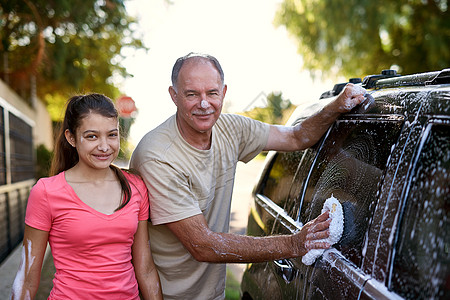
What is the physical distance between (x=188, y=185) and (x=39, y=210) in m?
0.76

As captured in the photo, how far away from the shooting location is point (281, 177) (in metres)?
2.83

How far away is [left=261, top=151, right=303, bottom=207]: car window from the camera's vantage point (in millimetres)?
2646

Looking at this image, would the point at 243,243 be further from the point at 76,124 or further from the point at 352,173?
the point at 76,124

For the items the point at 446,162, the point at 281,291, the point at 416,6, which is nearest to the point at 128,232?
the point at 281,291

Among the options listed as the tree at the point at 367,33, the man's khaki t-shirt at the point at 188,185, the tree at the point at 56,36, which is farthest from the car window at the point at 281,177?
the tree at the point at 367,33

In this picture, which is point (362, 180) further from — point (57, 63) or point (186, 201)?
point (57, 63)

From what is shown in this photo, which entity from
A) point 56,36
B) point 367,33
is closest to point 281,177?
point 56,36

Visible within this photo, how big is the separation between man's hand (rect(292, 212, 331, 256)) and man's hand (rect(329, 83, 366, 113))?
1.85 ft

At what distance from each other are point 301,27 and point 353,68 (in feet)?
7.14

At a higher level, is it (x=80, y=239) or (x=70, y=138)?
(x=70, y=138)

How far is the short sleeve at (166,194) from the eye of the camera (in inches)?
93.6

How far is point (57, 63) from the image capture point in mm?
10422

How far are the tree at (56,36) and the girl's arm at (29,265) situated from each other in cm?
554

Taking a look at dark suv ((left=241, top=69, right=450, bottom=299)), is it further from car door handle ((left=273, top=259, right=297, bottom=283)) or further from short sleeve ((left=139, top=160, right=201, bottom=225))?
short sleeve ((left=139, top=160, right=201, bottom=225))
